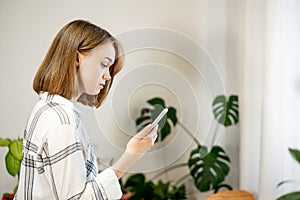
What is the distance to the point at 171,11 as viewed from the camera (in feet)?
8.41

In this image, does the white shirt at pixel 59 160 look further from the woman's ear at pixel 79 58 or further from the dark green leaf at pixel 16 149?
the dark green leaf at pixel 16 149

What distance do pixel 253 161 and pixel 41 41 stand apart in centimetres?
122

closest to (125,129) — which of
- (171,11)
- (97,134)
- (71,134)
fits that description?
(97,134)

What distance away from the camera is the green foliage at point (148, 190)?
2492 millimetres

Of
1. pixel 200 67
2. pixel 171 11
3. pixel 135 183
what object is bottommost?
pixel 135 183

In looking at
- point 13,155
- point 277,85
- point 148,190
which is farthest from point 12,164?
point 277,85

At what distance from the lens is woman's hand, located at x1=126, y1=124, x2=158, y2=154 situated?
1119 millimetres

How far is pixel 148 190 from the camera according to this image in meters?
2.52

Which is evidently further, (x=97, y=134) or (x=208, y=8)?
(x=208, y=8)

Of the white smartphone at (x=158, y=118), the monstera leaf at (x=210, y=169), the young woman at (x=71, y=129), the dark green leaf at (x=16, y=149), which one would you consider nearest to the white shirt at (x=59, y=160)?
the young woman at (x=71, y=129)

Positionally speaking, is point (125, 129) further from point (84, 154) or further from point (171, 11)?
point (171, 11)

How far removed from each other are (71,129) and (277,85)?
1121mm

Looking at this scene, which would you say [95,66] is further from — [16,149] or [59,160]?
[16,149]

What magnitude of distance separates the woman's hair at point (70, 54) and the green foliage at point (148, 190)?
1421 millimetres
